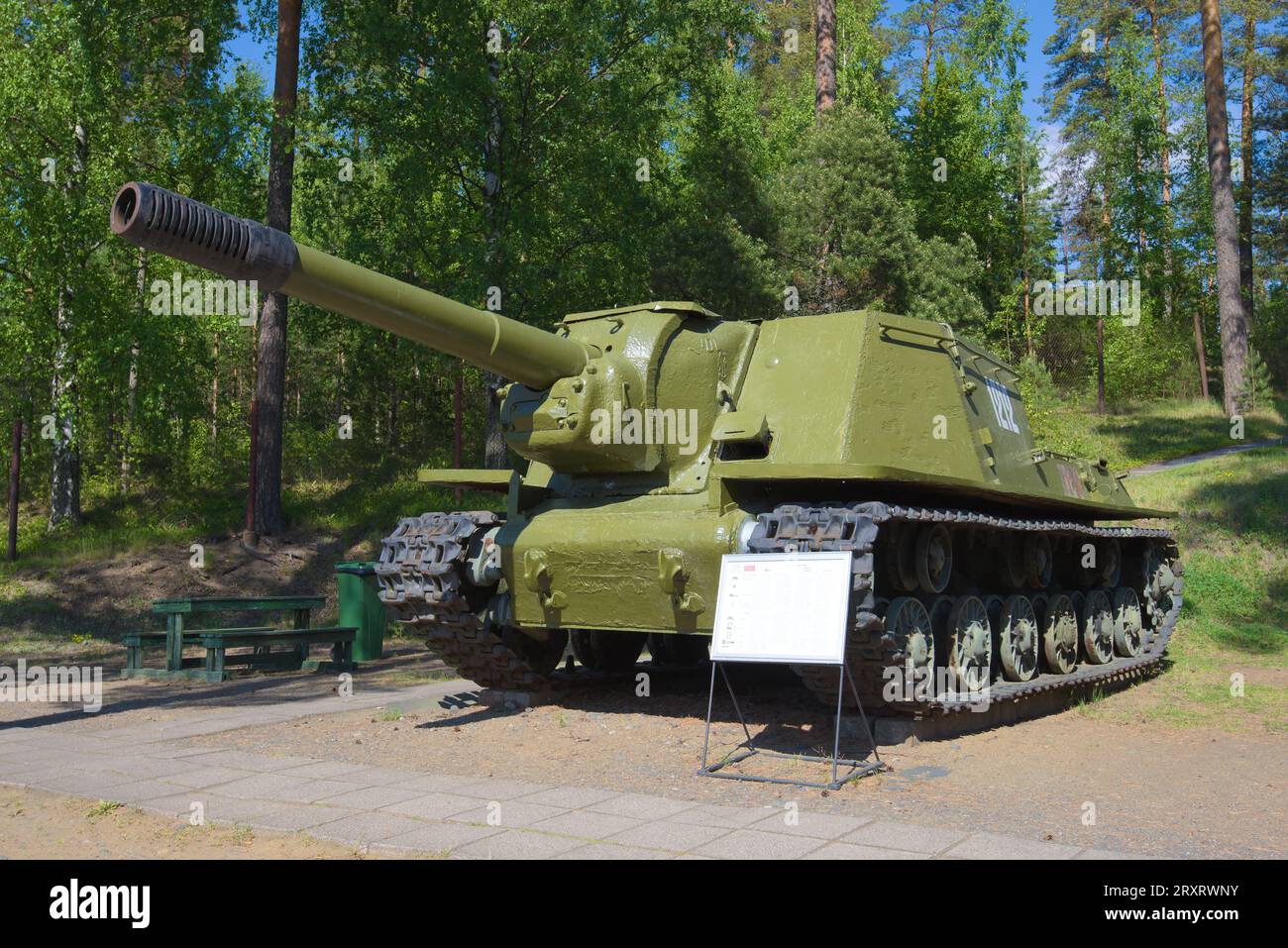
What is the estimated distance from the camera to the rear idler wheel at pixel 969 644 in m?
8.94

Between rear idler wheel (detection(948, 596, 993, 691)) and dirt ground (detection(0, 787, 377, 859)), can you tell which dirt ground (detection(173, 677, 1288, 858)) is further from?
dirt ground (detection(0, 787, 377, 859))

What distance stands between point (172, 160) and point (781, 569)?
64.2 feet

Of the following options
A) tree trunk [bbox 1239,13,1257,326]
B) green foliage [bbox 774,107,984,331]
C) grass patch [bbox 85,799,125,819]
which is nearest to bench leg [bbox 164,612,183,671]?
grass patch [bbox 85,799,125,819]

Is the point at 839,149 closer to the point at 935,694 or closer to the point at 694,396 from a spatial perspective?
the point at 694,396

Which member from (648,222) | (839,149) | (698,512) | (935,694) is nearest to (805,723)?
(935,694)

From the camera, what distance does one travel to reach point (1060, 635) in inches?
432

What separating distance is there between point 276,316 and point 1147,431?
67.1 feet

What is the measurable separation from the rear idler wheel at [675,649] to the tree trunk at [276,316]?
9.75 metres

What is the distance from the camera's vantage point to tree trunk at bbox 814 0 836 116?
24219 millimetres

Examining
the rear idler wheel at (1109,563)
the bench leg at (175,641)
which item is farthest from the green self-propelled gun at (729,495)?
the bench leg at (175,641)

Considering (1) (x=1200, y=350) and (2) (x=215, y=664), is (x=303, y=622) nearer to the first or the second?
(2) (x=215, y=664)

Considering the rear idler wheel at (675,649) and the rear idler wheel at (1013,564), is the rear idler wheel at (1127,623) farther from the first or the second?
the rear idler wheel at (675,649)

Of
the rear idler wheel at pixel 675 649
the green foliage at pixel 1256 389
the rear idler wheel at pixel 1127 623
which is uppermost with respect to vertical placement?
the green foliage at pixel 1256 389

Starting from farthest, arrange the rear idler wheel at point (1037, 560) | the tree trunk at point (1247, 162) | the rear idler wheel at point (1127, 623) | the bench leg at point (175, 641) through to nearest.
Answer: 1. the tree trunk at point (1247, 162)
2. the bench leg at point (175, 641)
3. the rear idler wheel at point (1127, 623)
4. the rear idler wheel at point (1037, 560)
